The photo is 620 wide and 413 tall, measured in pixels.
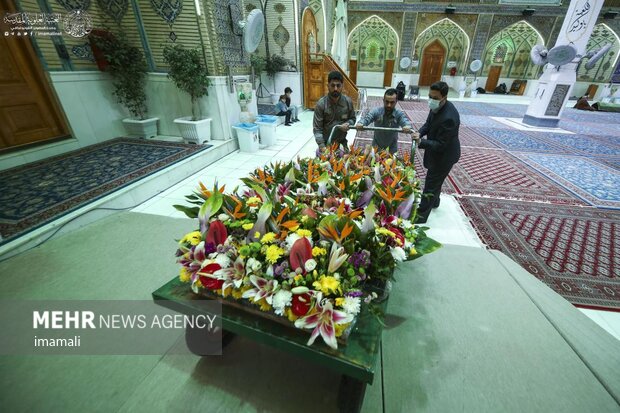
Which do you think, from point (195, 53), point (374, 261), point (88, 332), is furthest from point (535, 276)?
point (195, 53)

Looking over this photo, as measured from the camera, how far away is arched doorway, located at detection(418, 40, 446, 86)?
17.7 metres

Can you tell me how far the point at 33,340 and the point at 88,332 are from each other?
0.29m

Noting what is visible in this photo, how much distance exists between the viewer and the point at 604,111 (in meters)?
12.0

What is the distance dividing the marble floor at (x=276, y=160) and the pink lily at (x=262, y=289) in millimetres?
900

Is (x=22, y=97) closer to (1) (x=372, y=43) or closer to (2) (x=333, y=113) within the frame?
(2) (x=333, y=113)

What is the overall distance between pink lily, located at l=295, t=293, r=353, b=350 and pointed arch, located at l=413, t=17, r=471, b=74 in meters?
20.6

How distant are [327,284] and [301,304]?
11 centimetres

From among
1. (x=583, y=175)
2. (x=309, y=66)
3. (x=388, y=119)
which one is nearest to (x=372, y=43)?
(x=309, y=66)

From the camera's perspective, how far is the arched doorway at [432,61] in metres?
17.7

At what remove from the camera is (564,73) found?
24.5 ft

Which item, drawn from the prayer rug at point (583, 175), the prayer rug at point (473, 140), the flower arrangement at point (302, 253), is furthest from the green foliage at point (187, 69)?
the prayer rug at point (583, 175)

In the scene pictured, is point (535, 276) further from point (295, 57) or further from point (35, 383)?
point (295, 57)

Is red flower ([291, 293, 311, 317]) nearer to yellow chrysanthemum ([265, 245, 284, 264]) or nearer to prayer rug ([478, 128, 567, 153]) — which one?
yellow chrysanthemum ([265, 245, 284, 264])

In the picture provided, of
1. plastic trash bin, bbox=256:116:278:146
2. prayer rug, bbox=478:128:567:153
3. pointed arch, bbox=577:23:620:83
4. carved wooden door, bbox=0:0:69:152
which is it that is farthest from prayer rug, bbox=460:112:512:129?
pointed arch, bbox=577:23:620:83
